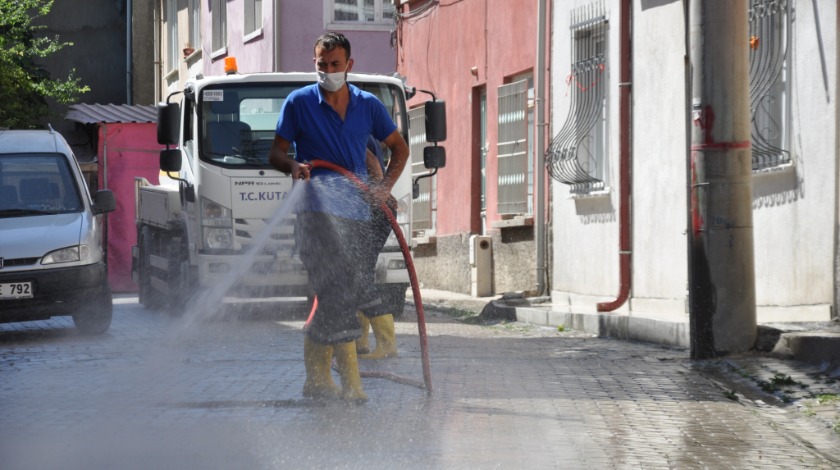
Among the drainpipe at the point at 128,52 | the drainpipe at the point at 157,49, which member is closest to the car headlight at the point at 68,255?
the drainpipe at the point at 157,49

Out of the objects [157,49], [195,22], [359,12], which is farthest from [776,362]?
[157,49]

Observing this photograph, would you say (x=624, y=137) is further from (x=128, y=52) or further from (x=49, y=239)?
(x=128, y=52)

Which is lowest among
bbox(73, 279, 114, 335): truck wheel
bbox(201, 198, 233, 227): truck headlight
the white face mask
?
bbox(73, 279, 114, 335): truck wheel

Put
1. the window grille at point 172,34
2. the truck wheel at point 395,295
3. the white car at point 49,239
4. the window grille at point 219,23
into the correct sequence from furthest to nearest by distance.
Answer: the window grille at point 172,34 → the window grille at point 219,23 → the truck wheel at point 395,295 → the white car at point 49,239

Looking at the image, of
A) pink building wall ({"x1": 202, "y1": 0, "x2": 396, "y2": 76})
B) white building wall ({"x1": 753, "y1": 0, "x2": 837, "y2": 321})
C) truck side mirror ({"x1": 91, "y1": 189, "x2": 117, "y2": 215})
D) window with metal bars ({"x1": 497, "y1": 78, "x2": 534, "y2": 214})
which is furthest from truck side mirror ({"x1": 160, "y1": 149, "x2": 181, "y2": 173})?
pink building wall ({"x1": 202, "y1": 0, "x2": 396, "y2": 76})

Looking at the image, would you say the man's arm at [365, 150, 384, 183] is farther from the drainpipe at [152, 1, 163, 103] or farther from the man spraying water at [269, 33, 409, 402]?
the drainpipe at [152, 1, 163, 103]

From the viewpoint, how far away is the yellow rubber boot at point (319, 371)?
8.00 meters

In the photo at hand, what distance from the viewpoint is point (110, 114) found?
31.2 metres

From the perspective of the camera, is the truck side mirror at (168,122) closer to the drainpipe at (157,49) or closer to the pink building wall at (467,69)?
the pink building wall at (467,69)

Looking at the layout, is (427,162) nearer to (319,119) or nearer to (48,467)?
(319,119)

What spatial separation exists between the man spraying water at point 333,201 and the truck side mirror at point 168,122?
6823 millimetres

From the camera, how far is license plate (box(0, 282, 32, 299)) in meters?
13.4

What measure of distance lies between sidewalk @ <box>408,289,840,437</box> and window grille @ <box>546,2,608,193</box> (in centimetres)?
283

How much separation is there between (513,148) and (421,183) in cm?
489
